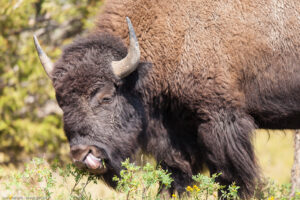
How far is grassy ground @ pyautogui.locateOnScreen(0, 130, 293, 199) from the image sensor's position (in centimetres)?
410

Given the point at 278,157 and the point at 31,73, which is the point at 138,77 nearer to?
the point at 31,73

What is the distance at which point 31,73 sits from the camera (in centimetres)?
811

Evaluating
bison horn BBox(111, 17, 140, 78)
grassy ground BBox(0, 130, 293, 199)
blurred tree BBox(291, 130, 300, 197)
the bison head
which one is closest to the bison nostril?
the bison head

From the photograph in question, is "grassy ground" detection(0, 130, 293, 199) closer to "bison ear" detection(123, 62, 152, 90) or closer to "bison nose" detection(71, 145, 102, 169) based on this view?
"bison nose" detection(71, 145, 102, 169)

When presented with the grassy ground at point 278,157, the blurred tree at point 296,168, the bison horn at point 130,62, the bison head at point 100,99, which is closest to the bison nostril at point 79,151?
the bison head at point 100,99

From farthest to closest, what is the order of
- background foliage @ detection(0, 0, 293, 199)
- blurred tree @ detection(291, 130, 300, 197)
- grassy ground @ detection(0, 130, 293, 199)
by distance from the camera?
1. background foliage @ detection(0, 0, 293, 199)
2. blurred tree @ detection(291, 130, 300, 197)
3. grassy ground @ detection(0, 130, 293, 199)

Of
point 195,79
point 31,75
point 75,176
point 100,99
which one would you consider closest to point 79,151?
point 75,176

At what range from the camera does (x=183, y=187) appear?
17.1 ft

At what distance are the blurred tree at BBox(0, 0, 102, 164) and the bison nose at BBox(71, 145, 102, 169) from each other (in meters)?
3.70

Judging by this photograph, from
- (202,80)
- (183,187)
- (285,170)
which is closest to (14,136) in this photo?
(183,187)

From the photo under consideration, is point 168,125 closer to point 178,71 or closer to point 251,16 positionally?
point 178,71

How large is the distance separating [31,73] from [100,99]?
3.87m

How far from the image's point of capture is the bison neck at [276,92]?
459 cm

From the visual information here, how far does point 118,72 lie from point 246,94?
128cm
